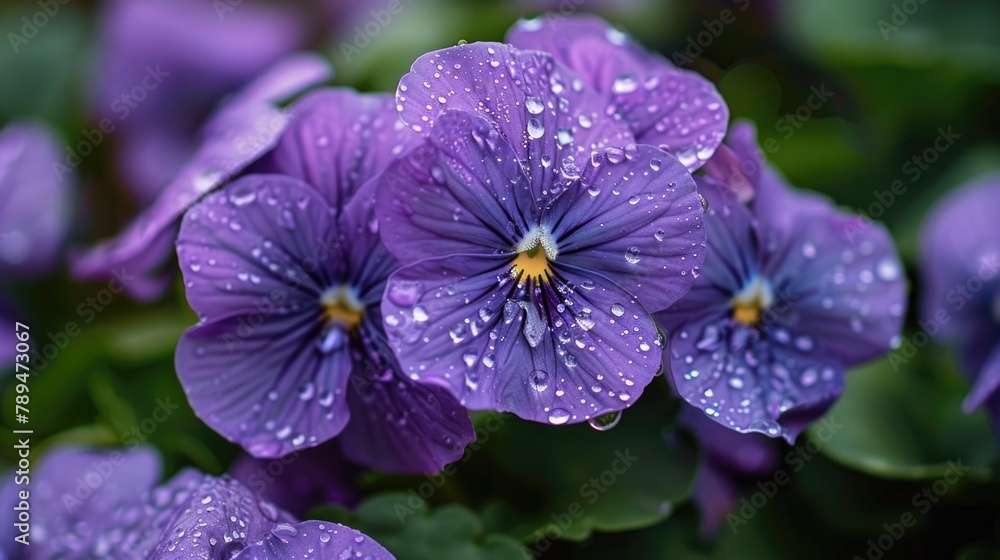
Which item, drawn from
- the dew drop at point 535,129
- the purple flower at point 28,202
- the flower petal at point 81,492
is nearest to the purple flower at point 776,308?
the dew drop at point 535,129

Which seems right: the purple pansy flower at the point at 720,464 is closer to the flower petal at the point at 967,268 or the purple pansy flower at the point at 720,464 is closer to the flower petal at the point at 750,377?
the flower petal at the point at 750,377

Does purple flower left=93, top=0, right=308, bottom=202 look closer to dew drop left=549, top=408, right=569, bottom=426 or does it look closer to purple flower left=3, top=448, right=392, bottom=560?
purple flower left=3, top=448, right=392, bottom=560

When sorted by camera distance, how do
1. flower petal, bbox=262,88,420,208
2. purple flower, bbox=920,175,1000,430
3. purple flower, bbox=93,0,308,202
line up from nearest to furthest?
flower petal, bbox=262,88,420,208
purple flower, bbox=920,175,1000,430
purple flower, bbox=93,0,308,202

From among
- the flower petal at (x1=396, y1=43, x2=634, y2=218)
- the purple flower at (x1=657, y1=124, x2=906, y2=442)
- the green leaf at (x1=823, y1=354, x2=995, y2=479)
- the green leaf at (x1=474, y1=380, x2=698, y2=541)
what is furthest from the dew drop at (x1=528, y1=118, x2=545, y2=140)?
the green leaf at (x1=823, y1=354, x2=995, y2=479)

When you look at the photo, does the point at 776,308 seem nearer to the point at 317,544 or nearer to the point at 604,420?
the point at 604,420

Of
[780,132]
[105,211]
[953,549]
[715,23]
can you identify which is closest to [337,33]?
[105,211]
